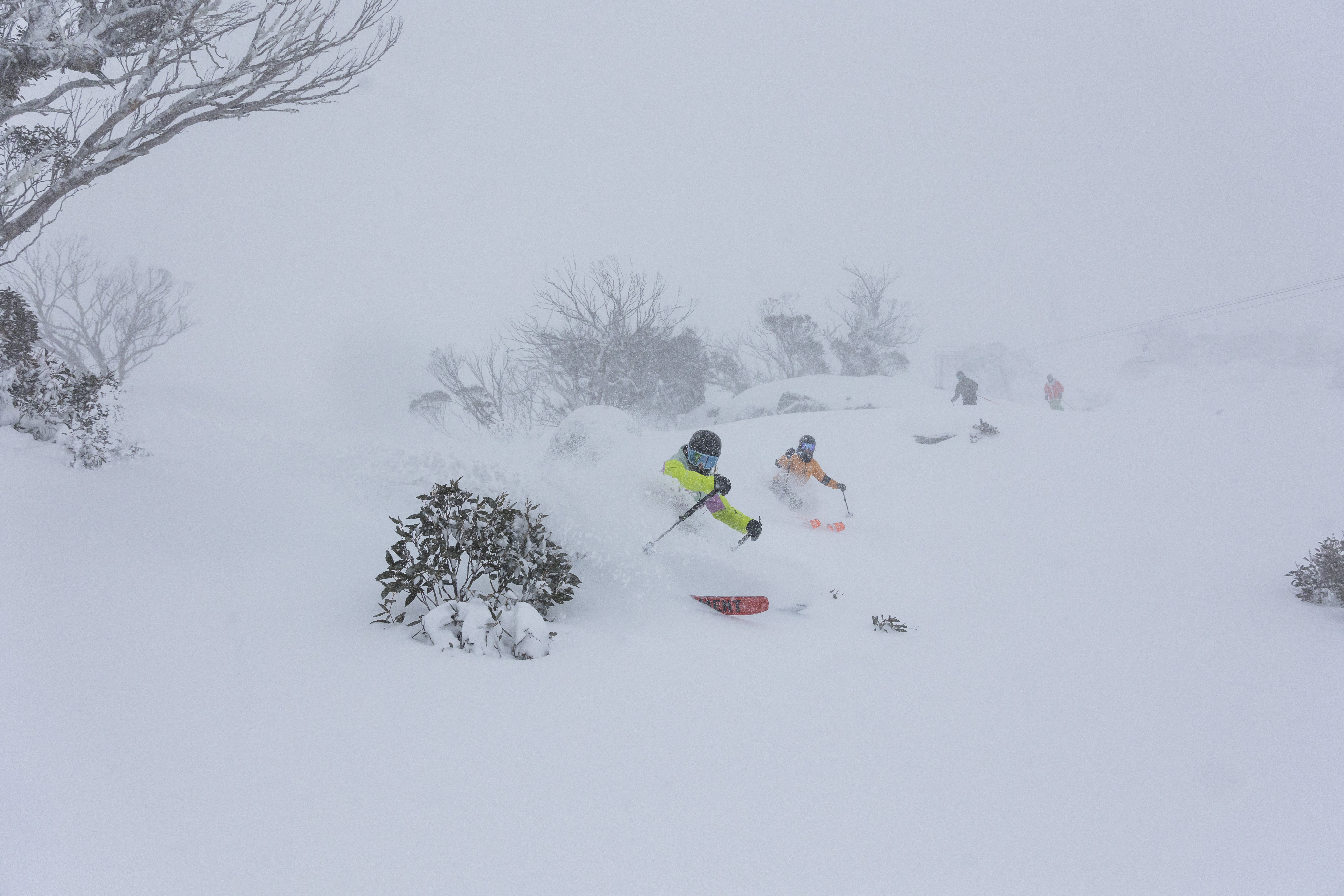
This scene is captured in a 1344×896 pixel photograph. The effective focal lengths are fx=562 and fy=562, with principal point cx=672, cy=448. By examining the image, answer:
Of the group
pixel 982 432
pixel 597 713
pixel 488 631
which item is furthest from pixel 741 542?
pixel 982 432

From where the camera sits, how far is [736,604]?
17.0 feet

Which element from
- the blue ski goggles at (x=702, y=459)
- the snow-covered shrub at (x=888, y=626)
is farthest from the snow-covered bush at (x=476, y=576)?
the snow-covered shrub at (x=888, y=626)

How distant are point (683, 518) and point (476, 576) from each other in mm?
2105

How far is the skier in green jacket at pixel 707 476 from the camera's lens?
5695 millimetres

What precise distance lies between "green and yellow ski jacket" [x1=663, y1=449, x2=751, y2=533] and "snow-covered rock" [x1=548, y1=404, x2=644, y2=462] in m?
6.16

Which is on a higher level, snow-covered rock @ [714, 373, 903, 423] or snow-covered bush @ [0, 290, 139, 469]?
snow-covered rock @ [714, 373, 903, 423]

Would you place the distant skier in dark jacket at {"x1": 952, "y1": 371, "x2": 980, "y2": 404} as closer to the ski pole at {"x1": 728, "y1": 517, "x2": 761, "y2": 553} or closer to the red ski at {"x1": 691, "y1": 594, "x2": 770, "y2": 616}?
the ski pole at {"x1": 728, "y1": 517, "x2": 761, "y2": 553}

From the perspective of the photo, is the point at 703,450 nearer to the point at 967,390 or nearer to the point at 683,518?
the point at 683,518

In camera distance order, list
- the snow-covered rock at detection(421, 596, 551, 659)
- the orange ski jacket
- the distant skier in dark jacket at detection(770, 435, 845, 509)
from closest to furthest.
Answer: the snow-covered rock at detection(421, 596, 551, 659)
the distant skier in dark jacket at detection(770, 435, 845, 509)
the orange ski jacket

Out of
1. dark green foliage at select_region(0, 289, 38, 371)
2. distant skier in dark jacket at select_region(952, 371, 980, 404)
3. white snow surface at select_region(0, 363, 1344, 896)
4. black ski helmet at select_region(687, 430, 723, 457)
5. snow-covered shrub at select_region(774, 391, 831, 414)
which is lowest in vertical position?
white snow surface at select_region(0, 363, 1344, 896)

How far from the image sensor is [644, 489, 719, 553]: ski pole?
17.1ft

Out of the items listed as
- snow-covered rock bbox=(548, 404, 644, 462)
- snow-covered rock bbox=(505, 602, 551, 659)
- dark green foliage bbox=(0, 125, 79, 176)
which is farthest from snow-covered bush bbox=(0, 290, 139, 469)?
snow-covered rock bbox=(548, 404, 644, 462)

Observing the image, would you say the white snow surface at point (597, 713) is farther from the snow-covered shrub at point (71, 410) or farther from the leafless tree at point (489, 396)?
the leafless tree at point (489, 396)

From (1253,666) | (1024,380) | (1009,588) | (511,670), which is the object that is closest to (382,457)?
(511,670)
